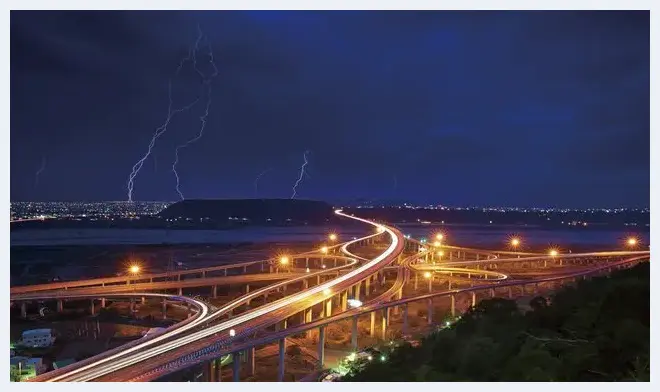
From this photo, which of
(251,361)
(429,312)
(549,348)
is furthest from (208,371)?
(429,312)

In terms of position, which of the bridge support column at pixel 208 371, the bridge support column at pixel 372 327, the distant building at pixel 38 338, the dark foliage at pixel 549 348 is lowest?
the distant building at pixel 38 338

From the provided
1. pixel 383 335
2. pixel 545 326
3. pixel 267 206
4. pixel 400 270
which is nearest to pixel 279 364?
pixel 383 335

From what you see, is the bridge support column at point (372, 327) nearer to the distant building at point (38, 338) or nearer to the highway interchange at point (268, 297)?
the highway interchange at point (268, 297)

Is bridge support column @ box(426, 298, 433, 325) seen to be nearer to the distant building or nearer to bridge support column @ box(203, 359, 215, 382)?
bridge support column @ box(203, 359, 215, 382)

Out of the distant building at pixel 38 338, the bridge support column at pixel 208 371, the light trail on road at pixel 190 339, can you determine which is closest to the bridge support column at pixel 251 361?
the light trail on road at pixel 190 339

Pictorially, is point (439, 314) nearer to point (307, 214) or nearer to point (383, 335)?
point (383, 335)
